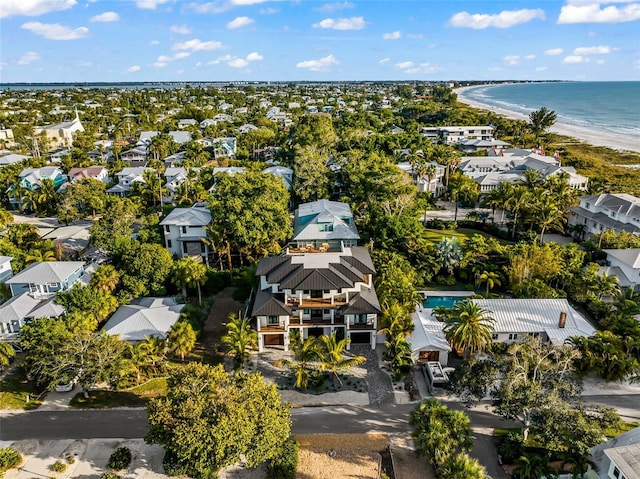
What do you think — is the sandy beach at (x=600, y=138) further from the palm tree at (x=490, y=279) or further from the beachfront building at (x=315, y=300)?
the beachfront building at (x=315, y=300)

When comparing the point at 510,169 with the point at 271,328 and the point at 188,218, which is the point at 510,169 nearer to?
the point at 188,218

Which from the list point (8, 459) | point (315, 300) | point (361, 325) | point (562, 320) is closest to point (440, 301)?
point (562, 320)

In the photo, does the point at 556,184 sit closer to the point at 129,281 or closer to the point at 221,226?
the point at 221,226

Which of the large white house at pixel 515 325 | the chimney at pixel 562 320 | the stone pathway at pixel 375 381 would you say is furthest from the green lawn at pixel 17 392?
the chimney at pixel 562 320

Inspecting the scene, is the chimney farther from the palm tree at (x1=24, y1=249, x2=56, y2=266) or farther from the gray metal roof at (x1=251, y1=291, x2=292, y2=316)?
the palm tree at (x1=24, y1=249, x2=56, y2=266)

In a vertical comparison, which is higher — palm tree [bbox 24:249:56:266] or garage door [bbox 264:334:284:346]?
palm tree [bbox 24:249:56:266]

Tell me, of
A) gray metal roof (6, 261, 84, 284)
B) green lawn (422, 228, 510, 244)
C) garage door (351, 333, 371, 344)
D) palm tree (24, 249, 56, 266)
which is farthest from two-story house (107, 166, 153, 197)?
garage door (351, 333, 371, 344)
